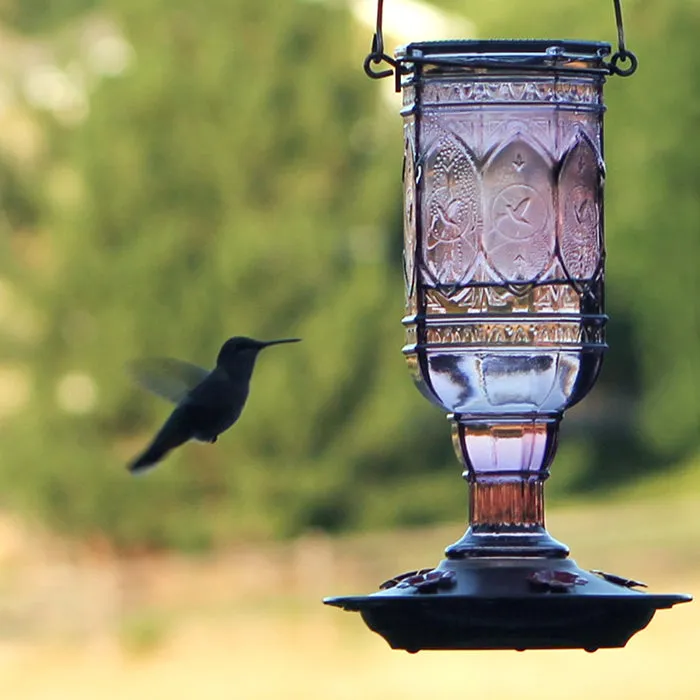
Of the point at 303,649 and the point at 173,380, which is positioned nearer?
the point at 173,380

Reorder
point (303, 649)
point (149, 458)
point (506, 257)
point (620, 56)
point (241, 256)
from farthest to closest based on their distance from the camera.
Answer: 1. point (241, 256)
2. point (303, 649)
3. point (149, 458)
4. point (506, 257)
5. point (620, 56)

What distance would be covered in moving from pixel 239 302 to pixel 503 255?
15.9 m

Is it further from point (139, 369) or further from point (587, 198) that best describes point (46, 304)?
point (587, 198)

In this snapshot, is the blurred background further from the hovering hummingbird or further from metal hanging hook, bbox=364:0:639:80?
metal hanging hook, bbox=364:0:639:80

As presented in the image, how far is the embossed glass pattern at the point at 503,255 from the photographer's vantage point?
10.6 feet

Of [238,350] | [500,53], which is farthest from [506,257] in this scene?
[238,350]

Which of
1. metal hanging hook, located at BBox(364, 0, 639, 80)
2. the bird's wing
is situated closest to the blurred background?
the bird's wing

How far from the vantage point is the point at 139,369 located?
178 inches

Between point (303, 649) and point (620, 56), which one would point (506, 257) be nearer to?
point (620, 56)

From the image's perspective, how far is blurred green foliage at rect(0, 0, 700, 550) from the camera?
19250 millimetres

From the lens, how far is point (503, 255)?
10.7ft

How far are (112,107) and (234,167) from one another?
4.94ft

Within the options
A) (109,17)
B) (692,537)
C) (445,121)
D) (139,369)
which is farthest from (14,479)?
(445,121)

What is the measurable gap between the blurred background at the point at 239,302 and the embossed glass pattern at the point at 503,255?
1494 cm
